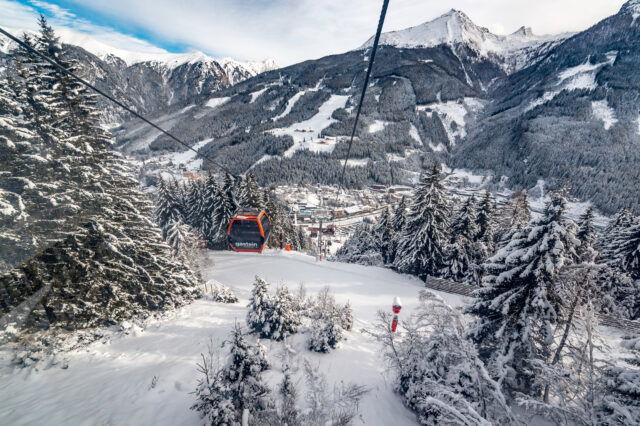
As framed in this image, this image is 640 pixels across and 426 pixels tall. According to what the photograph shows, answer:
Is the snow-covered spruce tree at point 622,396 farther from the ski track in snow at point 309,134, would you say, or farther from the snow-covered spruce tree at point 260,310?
the ski track in snow at point 309,134

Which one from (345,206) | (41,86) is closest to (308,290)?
(41,86)

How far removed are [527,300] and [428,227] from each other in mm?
13808

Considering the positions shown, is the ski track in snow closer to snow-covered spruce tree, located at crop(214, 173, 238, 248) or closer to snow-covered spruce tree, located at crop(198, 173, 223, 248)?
snow-covered spruce tree, located at crop(198, 173, 223, 248)

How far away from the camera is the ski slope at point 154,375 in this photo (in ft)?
25.1

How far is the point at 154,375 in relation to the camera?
916 centimetres

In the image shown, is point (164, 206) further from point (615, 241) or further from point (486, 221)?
point (615, 241)

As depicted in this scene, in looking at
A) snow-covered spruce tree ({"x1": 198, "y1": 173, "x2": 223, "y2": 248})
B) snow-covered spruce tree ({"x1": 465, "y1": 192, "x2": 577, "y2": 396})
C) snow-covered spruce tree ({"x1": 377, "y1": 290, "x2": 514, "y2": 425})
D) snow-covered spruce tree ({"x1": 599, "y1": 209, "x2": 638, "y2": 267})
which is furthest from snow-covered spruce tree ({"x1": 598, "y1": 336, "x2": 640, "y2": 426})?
snow-covered spruce tree ({"x1": 198, "y1": 173, "x2": 223, "y2": 248})

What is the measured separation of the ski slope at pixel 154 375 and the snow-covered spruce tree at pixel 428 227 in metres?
8.81

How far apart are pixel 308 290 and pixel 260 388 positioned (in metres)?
11.8

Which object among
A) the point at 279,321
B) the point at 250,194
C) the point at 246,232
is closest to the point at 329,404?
the point at 279,321

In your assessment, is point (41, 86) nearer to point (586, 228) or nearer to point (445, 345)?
point (445, 345)

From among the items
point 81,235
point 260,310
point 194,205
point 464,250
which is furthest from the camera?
point 194,205

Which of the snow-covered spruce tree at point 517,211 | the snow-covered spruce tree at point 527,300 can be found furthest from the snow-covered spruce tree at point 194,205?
the snow-covered spruce tree at point 517,211

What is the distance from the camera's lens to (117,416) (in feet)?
24.6
